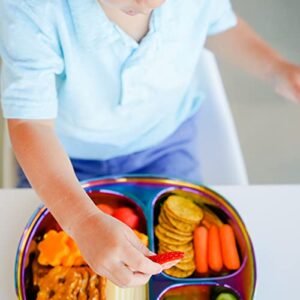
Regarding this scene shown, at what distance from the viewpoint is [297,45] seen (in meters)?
1.67

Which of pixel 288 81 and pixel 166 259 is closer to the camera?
pixel 166 259

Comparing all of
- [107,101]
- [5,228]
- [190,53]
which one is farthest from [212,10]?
[5,228]

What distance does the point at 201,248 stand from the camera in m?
0.72

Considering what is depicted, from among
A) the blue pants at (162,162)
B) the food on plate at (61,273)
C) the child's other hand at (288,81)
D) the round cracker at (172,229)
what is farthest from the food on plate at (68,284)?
Result: the child's other hand at (288,81)

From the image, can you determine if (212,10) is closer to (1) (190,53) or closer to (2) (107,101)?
(1) (190,53)

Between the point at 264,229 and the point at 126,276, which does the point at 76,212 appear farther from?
the point at 264,229

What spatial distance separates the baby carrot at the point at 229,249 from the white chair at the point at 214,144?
214mm

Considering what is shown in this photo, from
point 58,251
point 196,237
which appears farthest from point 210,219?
point 58,251

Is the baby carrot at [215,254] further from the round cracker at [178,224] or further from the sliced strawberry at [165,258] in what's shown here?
the sliced strawberry at [165,258]

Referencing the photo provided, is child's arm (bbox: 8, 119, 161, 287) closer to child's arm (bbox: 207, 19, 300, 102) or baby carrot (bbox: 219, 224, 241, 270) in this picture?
baby carrot (bbox: 219, 224, 241, 270)

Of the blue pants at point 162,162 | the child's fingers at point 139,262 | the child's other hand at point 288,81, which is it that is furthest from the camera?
the blue pants at point 162,162

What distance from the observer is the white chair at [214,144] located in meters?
0.94

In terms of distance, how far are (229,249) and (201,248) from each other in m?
0.03

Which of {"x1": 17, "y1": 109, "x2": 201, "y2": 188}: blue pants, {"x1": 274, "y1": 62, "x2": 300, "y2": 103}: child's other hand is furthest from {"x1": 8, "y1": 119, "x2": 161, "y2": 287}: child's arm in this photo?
{"x1": 274, "y1": 62, "x2": 300, "y2": 103}: child's other hand
